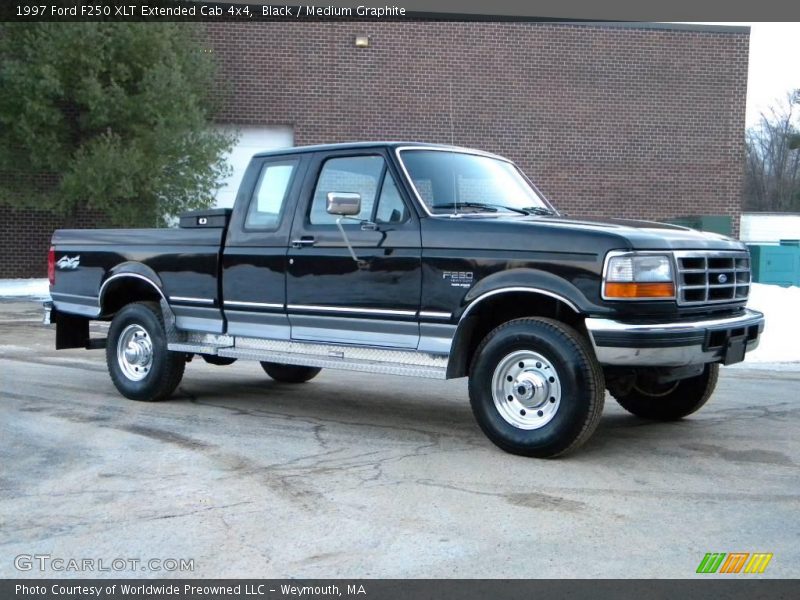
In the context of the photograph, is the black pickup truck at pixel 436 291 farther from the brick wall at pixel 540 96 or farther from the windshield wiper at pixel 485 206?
the brick wall at pixel 540 96

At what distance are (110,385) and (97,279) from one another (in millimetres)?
1278

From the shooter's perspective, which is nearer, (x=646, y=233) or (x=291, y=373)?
(x=646, y=233)

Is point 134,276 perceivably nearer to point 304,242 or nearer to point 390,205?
point 304,242

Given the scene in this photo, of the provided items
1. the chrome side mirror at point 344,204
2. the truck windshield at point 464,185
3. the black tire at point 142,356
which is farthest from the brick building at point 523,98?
the chrome side mirror at point 344,204

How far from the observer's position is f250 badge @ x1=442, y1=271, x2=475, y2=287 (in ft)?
21.2

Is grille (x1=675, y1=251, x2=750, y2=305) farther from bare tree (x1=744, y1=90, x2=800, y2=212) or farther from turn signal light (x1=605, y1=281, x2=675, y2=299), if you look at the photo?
bare tree (x1=744, y1=90, x2=800, y2=212)

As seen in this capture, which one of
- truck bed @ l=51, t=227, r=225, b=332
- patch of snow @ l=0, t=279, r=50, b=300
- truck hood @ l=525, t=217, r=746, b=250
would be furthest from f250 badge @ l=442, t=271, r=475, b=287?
patch of snow @ l=0, t=279, r=50, b=300

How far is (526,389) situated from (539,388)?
9cm

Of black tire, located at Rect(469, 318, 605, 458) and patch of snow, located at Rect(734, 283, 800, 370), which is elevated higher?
black tire, located at Rect(469, 318, 605, 458)

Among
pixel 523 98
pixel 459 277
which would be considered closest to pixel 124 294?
pixel 459 277

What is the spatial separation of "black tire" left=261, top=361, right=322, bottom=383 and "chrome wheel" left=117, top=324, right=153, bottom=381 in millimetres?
1422

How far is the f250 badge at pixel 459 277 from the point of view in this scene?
646 centimetres

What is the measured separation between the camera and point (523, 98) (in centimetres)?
2398
